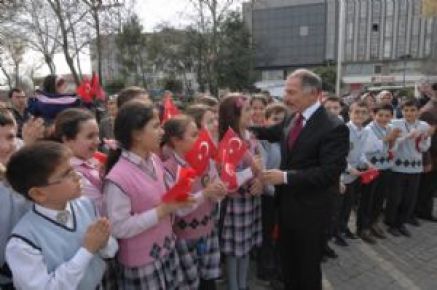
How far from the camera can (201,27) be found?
26.6 metres

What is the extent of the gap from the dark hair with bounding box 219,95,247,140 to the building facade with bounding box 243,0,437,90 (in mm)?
64020

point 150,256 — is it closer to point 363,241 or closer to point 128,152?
point 128,152

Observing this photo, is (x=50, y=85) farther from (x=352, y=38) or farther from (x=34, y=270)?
(x=352, y=38)

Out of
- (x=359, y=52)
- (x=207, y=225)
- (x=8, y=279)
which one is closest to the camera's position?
(x=8, y=279)

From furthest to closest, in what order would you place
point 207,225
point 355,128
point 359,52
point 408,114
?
point 359,52, point 408,114, point 355,128, point 207,225

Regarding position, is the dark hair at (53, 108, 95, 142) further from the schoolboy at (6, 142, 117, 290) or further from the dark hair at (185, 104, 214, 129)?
the dark hair at (185, 104, 214, 129)

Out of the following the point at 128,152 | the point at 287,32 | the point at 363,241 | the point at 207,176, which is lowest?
the point at 363,241

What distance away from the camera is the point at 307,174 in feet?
10.0

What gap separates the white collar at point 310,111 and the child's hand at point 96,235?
1831 mm

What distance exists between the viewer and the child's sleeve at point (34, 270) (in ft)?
5.82

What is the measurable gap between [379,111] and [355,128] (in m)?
0.55

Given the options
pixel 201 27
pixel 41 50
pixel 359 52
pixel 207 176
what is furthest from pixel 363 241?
pixel 359 52

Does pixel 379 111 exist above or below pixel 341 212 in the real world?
above

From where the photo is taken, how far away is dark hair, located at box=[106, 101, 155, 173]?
2.51 meters
